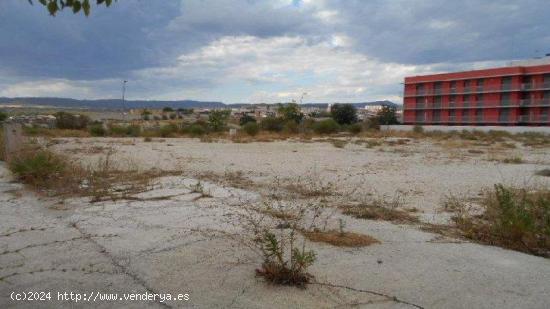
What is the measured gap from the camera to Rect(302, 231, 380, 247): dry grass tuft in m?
5.20

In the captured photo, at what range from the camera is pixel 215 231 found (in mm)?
5676

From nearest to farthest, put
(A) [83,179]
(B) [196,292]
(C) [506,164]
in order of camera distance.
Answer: (B) [196,292], (A) [83,179], (C) [506,164]

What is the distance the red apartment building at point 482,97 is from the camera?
64.4 meters

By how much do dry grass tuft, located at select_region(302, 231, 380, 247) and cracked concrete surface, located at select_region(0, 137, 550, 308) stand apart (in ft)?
0.46

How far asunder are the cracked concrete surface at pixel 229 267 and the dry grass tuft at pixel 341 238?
0.46ft

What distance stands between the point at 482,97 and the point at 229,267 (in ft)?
242

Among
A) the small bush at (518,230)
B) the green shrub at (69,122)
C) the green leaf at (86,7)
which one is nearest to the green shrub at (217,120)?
the green shrub at (69,122)

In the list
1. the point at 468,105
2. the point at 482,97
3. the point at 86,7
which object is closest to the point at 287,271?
the point at 86,7

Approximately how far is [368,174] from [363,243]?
7.74m

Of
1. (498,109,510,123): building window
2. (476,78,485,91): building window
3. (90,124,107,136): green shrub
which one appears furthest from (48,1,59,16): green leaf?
(476,78,485,91): building window

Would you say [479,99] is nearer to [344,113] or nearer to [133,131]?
[344,113]

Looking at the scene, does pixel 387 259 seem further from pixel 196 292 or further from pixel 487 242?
pixel 196 292

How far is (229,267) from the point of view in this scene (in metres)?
4.40

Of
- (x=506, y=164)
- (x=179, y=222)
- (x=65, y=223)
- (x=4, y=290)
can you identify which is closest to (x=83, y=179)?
(x=65, y=223)
